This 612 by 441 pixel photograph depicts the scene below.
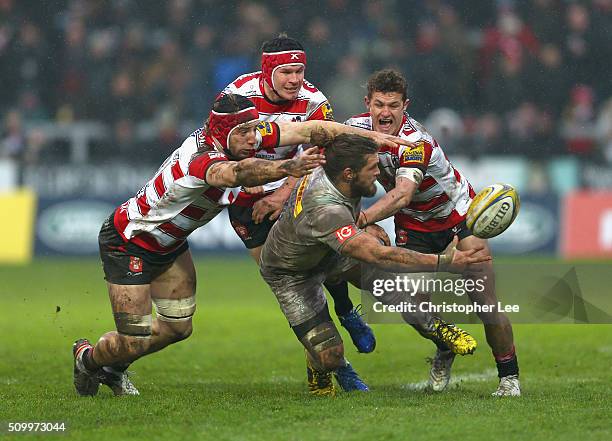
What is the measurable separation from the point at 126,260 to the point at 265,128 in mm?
1426

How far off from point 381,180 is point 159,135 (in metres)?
12.1

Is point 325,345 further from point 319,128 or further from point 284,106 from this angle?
point 284,106

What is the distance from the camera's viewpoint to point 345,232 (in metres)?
7.39

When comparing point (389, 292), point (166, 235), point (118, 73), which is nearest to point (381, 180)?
point (389, 292)

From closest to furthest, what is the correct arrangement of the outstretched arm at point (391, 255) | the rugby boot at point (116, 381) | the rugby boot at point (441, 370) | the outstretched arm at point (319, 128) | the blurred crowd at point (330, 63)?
the outstretched arm at point (391, 255) < the outstretched arm at point (319, 128) < the rugby boot at point (116, 381) < the rugby boot at point (441, 370) < the blurred crowd at point (330, 63)

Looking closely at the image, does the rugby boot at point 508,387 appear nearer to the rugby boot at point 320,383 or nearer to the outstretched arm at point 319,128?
the rugby boot at point 320,383

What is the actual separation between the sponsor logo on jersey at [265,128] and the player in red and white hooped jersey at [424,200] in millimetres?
814

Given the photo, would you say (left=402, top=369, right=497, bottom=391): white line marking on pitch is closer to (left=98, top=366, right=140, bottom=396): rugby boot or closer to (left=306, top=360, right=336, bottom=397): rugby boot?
(left=306, top=360, right=336, bottom=397): rugby boot

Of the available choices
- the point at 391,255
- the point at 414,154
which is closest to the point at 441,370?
the point at 414,154

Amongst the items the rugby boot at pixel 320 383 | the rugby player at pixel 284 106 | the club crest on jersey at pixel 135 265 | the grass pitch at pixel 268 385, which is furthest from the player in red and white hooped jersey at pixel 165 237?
the rugby boot at pixel 320 383

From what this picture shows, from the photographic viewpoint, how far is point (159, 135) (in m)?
20.4

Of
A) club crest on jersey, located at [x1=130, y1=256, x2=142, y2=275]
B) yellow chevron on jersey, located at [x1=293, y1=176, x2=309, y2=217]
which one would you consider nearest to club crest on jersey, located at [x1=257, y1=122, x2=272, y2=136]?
yellow chevron on jersey, located at [x1=293, y1=176, x2=309, y2=217]

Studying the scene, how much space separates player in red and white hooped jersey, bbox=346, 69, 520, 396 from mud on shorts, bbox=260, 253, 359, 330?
63 centimetres

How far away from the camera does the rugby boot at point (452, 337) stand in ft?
26.2
